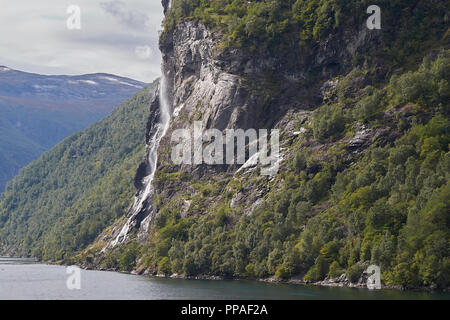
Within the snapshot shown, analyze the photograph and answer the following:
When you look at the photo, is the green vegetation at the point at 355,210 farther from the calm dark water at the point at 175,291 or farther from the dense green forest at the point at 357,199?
the calm dark water at the point at 175,291

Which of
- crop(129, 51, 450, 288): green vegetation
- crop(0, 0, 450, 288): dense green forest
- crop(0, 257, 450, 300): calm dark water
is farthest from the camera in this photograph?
crop(0, 0, 450, 288): dense green forest

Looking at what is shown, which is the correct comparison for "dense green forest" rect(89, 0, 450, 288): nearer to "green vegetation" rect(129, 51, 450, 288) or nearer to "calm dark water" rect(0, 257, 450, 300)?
"green vegetation" rect(129, 51, 450, 288)

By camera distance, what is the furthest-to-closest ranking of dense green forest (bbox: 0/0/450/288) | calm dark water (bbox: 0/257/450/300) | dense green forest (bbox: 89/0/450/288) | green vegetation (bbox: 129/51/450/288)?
dense green forest (bbox: 0/0/450/288) → dense green forest (bbox: 89/0/450/288) → green vegetation (bbox: 129/51/450/288) → calm dark water (bbox: 0/257/450/300)

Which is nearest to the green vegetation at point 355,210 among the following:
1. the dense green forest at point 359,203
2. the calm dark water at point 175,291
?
the dense green forest at point 359,203

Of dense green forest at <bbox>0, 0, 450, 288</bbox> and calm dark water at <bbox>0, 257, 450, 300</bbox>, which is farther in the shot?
dense green forest at <bbox>0, 0, 450, 288</bbox>

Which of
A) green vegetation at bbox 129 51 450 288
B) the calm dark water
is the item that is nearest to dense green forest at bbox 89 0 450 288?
green vegetation at bbox 129 51 450 288

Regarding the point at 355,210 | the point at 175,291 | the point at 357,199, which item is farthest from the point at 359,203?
the point at 175,291

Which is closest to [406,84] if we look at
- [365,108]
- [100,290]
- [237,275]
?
[365,108]

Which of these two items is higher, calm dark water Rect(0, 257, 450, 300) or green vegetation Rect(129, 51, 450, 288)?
green vegetation Rect(129, 51, 450, 288)

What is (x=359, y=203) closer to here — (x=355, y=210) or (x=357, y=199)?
(x=357, y=199)
